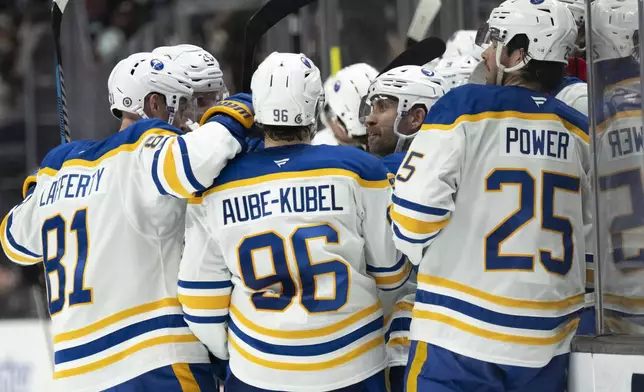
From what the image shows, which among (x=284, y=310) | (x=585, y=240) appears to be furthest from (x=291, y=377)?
(x=585, y=240)

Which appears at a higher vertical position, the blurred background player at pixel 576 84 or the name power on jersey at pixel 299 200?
the blurred background player at pixel 576 84

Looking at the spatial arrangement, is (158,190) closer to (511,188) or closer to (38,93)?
(511,188)

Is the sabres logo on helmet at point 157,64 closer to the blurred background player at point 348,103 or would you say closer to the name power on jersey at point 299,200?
the name power on jersey at point 299,200

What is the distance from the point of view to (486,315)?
7.73ft

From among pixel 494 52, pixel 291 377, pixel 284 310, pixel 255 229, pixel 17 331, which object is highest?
pixel 494 52

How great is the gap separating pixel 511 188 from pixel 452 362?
0.40 m

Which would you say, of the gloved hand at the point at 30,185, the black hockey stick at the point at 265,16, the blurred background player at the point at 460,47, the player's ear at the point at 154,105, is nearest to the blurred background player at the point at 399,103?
the black hockey stick at the point at 265,16

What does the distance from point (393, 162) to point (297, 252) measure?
1.47 feet

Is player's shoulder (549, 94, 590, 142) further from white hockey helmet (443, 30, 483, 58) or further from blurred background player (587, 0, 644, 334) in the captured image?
white hockey helmet (443, 30, 483, 58)

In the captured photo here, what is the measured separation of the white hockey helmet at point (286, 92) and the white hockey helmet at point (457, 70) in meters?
1.12

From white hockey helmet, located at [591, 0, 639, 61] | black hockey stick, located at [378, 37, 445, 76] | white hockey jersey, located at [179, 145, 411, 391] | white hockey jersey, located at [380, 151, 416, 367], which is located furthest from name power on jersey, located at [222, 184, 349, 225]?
black hockey stick, located at [378, 37, 445, 76]

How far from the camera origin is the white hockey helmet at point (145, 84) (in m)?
2.81

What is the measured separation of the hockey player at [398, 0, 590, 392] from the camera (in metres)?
2.34

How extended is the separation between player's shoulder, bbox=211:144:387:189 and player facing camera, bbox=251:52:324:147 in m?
0.04
